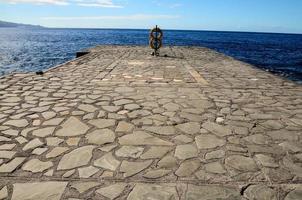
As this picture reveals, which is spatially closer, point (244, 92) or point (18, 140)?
point (18, 140)

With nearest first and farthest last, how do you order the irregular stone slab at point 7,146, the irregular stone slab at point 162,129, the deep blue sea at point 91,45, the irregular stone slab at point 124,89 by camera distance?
the irregular stone slab at point 7,146 → the irregular stone slab at point 162,129 → the irregular stone slab at point 124,89 → the deep blue sea at point 91,45

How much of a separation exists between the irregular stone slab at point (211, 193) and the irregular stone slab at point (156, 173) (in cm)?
38

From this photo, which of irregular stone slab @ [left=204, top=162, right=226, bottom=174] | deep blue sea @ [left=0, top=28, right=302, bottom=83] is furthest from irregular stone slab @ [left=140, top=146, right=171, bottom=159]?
deep blue sea @ [left=0, top=28, right=302, bottom=83]

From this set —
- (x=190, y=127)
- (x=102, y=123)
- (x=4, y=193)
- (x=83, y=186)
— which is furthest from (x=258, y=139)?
(x=4, y=193)

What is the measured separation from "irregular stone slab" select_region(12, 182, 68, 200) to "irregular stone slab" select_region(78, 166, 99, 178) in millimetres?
234

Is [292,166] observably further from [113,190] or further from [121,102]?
[121,102]

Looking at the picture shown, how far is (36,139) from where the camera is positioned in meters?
4.13

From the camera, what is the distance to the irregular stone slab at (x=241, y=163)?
3453 millimetres

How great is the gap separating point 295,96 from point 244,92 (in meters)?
1.26

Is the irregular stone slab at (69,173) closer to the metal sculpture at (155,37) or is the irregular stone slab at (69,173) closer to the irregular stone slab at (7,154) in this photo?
the irregular stone slab at (7,154)

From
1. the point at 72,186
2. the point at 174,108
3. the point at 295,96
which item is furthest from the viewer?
the point at 295,96

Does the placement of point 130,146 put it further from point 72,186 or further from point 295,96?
point 295,96

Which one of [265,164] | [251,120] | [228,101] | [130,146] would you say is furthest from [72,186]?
[228,101]

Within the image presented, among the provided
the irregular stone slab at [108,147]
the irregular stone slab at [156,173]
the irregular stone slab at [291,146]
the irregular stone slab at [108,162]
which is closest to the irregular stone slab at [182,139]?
the irregular stone slab at [156,173]
